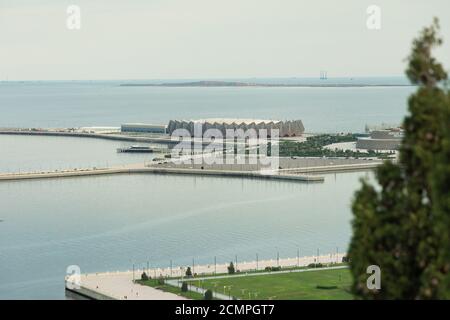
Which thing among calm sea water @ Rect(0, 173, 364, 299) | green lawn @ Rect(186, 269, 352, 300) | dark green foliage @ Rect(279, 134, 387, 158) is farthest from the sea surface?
dark green foliage @ Rect(279, 134, 387, 158)

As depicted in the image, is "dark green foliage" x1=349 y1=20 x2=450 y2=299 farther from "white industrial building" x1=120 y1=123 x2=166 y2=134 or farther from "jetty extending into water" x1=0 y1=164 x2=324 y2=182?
"white industrial building" x1=120 y1=123 x2=166 y2=134

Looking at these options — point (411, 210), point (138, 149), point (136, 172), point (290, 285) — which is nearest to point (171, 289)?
point (290, 285)

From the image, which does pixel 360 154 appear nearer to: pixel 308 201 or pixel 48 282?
pixel 308 201

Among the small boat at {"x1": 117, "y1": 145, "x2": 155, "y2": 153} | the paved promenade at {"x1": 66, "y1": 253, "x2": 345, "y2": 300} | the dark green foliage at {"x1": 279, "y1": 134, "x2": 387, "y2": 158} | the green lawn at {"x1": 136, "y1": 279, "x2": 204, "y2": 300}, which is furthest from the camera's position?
the small boat at {"x1": 117, "y1": 145, "x2": 155, "y2": 153}

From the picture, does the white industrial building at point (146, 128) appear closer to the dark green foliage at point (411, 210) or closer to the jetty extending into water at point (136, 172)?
the jetty extending into water at point (136, 172)

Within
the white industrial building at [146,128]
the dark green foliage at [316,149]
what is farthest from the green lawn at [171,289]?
the white industrial building at [146,128]
